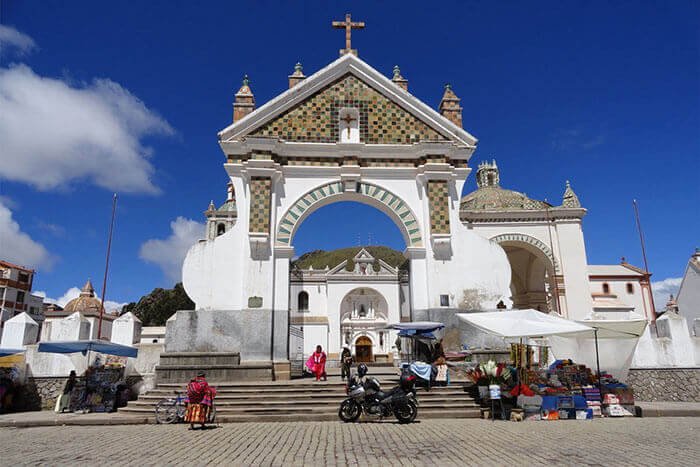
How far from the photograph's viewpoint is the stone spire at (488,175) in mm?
31047

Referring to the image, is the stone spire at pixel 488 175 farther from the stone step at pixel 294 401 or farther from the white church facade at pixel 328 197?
the stone step at pixel 294 401

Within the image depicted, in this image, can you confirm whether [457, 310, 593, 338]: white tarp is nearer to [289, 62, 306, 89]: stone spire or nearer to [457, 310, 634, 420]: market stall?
[457, 310, 634, 420]: market stall

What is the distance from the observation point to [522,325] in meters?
10.2

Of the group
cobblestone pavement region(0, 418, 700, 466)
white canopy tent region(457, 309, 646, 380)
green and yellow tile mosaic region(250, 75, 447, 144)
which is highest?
green and yellow tile mosaic region(250, 75, 447, 144)

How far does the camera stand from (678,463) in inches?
217

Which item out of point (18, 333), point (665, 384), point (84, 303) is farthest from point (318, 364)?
point (84, 303)

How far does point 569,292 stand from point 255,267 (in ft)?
56.0

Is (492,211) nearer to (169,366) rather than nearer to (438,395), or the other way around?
(438,395)

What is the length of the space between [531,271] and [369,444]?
21.4 meters

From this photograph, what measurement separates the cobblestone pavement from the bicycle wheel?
30 centimetres

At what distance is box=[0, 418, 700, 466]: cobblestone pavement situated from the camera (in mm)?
5805

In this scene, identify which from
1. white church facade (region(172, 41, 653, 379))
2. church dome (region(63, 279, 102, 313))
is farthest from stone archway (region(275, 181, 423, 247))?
church dome (region(63, 279, 102, 313))

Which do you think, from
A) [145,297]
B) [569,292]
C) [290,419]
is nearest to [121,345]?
[290,419]

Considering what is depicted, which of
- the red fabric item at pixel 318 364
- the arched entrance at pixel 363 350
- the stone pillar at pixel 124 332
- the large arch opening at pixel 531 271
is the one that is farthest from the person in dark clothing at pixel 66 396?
the arched entrance at pixel 363 350
